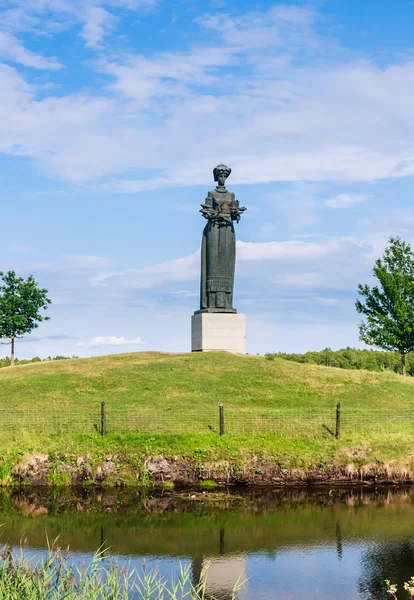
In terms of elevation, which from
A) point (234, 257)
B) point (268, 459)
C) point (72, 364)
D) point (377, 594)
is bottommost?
point (377, 594)

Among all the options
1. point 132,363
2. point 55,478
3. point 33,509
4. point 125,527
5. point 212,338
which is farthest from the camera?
point 212,338

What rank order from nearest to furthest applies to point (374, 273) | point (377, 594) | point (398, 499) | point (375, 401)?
1. point (377, 594)
2. point (398, 499)
3. point (375, 401)
4. point (374, 273)

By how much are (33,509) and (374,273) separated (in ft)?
115

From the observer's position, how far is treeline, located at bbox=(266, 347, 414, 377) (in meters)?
79.8

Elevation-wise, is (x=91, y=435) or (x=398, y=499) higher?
(x=91, y=435)

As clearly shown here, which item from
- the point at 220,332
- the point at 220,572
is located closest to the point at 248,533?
the point at 220,572

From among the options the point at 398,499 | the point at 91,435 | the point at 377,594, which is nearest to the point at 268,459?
the point at 398,499

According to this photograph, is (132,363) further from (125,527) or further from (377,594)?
(377,594)

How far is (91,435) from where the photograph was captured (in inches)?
955

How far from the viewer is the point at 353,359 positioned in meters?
82.5

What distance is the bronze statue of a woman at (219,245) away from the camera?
42.4 meters

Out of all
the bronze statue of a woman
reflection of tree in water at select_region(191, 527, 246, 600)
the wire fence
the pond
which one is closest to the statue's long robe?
the bronze statue of a woman

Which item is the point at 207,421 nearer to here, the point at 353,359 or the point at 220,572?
the point at 220,572

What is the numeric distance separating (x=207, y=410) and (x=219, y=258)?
51.9ft
